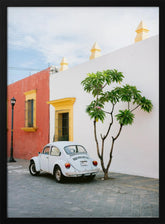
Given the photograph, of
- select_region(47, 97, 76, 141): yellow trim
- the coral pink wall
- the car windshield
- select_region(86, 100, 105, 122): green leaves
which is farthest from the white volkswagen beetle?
the coral pink wall

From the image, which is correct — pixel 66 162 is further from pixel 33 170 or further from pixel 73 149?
pixel 33 170

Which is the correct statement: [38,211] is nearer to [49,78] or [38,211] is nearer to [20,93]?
[49,78]

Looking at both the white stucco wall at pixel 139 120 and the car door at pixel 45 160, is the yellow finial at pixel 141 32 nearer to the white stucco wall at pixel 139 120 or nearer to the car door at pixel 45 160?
the white stucco wall at pixel 139 120

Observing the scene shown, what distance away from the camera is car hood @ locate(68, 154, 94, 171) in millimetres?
7242

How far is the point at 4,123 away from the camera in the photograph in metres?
3.23

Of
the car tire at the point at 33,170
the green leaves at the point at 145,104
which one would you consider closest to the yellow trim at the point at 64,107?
the car tire at the point at 33,170

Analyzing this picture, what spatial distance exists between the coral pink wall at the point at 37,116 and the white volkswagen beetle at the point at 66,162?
505 centimetres

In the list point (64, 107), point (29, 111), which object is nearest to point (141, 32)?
point (64, 107)

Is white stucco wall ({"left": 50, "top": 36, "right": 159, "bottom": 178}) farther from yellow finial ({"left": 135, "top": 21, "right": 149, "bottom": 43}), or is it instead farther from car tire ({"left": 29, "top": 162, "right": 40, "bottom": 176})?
car tire ({"left": 29, "top": 162, "right": 40, "bottom": 176})

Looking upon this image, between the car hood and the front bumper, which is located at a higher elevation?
the car hood

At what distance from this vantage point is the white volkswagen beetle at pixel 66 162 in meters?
7.20

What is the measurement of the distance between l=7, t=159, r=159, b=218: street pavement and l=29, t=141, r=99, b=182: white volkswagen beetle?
0.33 meters

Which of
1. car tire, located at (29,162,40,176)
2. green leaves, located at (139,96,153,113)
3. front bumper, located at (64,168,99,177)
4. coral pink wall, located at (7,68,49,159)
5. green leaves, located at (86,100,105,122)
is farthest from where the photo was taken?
coral pink wall, located at (7,68,49,159)
